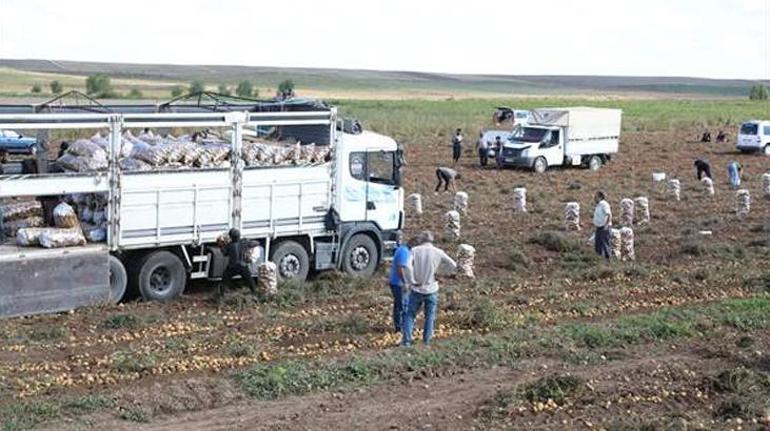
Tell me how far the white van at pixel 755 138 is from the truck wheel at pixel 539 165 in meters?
14.5

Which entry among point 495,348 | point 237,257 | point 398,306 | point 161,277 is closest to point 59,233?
point 161,277

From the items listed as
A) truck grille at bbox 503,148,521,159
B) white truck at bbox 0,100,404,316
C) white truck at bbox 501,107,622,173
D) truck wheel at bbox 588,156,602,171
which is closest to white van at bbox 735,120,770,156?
white truck at bbox 501,107,622,173

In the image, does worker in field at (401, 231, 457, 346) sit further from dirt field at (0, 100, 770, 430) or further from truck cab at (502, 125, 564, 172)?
truck cab at (502, 125, 564, 172)

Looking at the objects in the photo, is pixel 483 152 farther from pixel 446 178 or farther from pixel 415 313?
pixel 415 313

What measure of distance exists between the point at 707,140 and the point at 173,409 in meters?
57.7

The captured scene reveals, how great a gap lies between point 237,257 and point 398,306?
12.7 ft

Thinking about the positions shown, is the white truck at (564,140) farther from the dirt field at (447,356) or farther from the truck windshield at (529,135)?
the dirt field at (447,356)

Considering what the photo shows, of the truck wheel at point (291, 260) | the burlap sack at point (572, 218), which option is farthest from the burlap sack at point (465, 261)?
the burlap sack at point (572, 218)

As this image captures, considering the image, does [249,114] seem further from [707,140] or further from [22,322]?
[707,140]

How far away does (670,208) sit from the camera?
34.9 metres

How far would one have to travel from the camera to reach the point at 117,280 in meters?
19.0

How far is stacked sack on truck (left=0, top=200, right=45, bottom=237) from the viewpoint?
18.9 m

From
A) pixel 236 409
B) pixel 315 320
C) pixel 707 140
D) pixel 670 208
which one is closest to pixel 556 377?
pixel 236 409

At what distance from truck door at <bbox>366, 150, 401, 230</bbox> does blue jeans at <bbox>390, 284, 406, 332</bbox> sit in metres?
5.79
